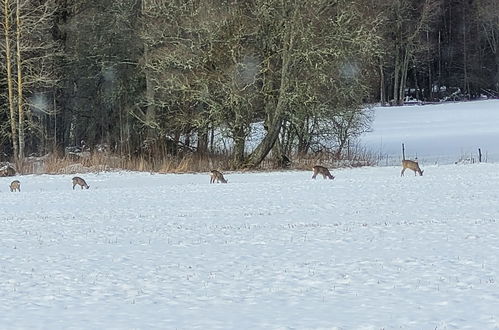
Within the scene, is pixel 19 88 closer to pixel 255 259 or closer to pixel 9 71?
pixel 9 71

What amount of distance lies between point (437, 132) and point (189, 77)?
2726cm

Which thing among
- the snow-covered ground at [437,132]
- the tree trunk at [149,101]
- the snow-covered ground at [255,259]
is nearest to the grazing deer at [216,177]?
the snow-covered ground at [255,259]

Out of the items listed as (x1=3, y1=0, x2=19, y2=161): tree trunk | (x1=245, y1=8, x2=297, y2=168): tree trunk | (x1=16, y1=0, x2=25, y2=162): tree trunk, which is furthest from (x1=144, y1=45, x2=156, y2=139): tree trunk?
(x1=3, y1=0, x2=19, y2=161): tree trunk

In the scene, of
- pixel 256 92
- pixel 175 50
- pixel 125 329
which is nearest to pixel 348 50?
pixel 256 92

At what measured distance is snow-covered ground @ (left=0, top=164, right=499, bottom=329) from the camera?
8922 mm

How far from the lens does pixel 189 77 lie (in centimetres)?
3384

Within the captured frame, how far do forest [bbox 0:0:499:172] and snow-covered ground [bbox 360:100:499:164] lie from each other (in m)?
6.89

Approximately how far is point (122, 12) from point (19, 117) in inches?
270

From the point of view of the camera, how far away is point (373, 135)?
5644 centimetres

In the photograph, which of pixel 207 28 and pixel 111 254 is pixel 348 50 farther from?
pixel 111 254

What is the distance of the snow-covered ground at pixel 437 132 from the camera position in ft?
144

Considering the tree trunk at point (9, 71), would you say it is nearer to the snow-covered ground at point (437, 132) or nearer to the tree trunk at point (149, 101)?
the tree trunk at point (149, 101)

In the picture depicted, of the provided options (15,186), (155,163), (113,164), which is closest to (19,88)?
(113,164)

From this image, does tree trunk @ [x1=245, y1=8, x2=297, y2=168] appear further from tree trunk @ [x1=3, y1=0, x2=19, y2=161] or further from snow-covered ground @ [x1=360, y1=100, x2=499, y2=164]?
tree trunk @ [x1=3, y1=0, x2=19, y2=161]
